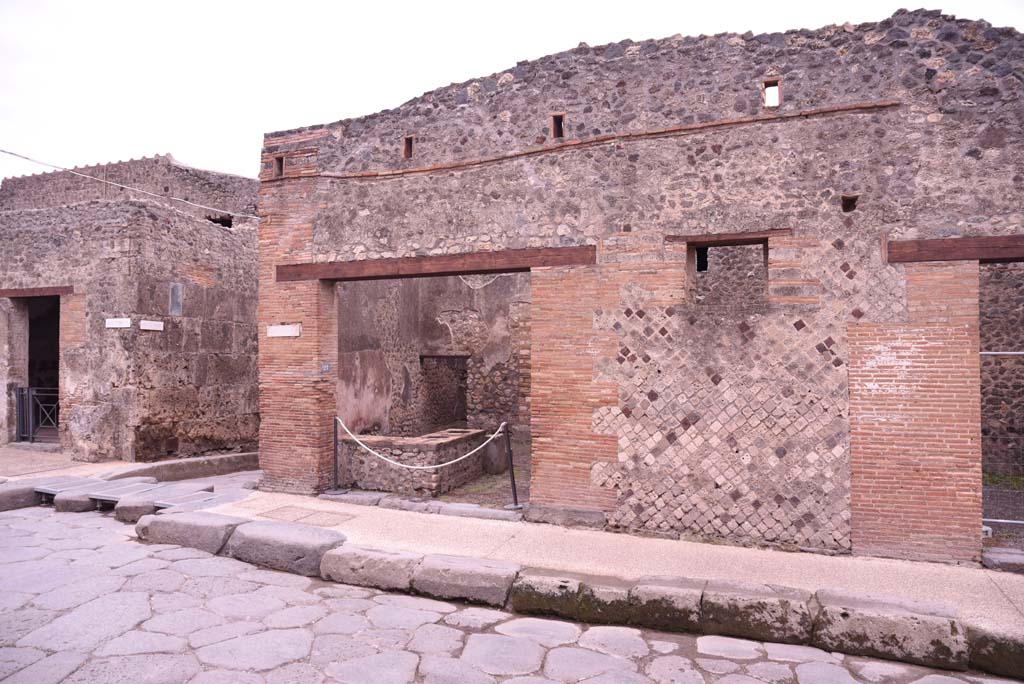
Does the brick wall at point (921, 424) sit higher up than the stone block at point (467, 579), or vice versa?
the brick wall at point (921, 424)

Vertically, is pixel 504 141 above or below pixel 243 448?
above

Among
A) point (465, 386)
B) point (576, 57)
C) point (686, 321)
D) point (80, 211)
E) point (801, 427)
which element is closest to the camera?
point (801, 427)

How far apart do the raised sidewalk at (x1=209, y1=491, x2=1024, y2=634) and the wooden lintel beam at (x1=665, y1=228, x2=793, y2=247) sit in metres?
2.80

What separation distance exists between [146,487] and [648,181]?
6.68m

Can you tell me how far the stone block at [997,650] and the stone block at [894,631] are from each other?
58 millimetres

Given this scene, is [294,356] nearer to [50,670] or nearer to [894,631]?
[50,670]

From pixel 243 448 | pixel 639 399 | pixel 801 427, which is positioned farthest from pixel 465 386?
pixel 801 427

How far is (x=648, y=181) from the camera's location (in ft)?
21.1

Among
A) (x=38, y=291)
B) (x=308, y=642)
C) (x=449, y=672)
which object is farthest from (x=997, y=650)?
(x=38, y=291)

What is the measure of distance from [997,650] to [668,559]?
7.30 ft

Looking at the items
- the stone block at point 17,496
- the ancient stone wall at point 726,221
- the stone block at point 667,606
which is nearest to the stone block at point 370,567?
the stone block at point 667,606

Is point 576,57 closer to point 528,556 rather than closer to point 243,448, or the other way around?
point 528,556

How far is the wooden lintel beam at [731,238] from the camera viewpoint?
6.02 m

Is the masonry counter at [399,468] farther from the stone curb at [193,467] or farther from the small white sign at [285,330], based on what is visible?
the stone curb at [193,467]
